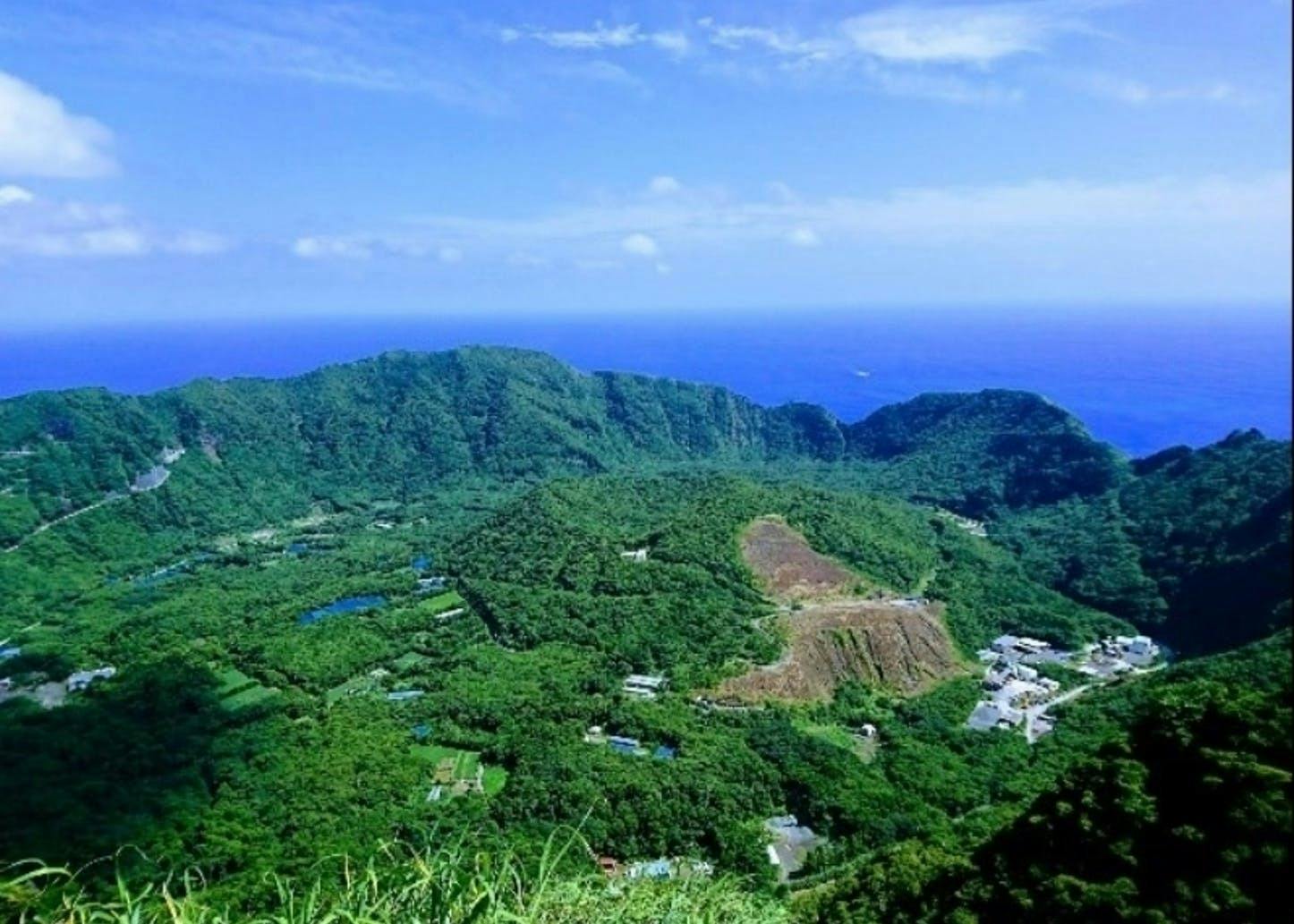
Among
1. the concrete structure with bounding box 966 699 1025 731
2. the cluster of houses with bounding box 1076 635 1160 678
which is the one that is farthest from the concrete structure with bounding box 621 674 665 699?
the cluster of houses with bounding box 1076 635 1160 678

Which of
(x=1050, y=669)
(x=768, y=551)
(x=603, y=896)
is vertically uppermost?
(x=603, y=896)

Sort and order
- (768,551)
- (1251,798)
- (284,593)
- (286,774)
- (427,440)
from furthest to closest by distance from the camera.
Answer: (427,440) < (284,593) < (768,551) < (286,774) < (1251,798)

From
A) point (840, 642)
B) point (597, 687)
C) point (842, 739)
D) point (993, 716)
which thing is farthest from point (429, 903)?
point (840, 642)

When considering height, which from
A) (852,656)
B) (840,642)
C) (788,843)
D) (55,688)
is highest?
(840,642)

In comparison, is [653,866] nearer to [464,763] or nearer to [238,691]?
[464,763]

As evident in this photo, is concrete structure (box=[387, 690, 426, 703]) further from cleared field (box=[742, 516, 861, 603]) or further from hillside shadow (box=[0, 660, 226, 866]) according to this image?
cleared field (box=[742, 516, 861, 603])

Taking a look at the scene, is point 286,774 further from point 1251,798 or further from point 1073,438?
point 1073,438

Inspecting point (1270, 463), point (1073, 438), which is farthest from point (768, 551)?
point (1073, 438)
